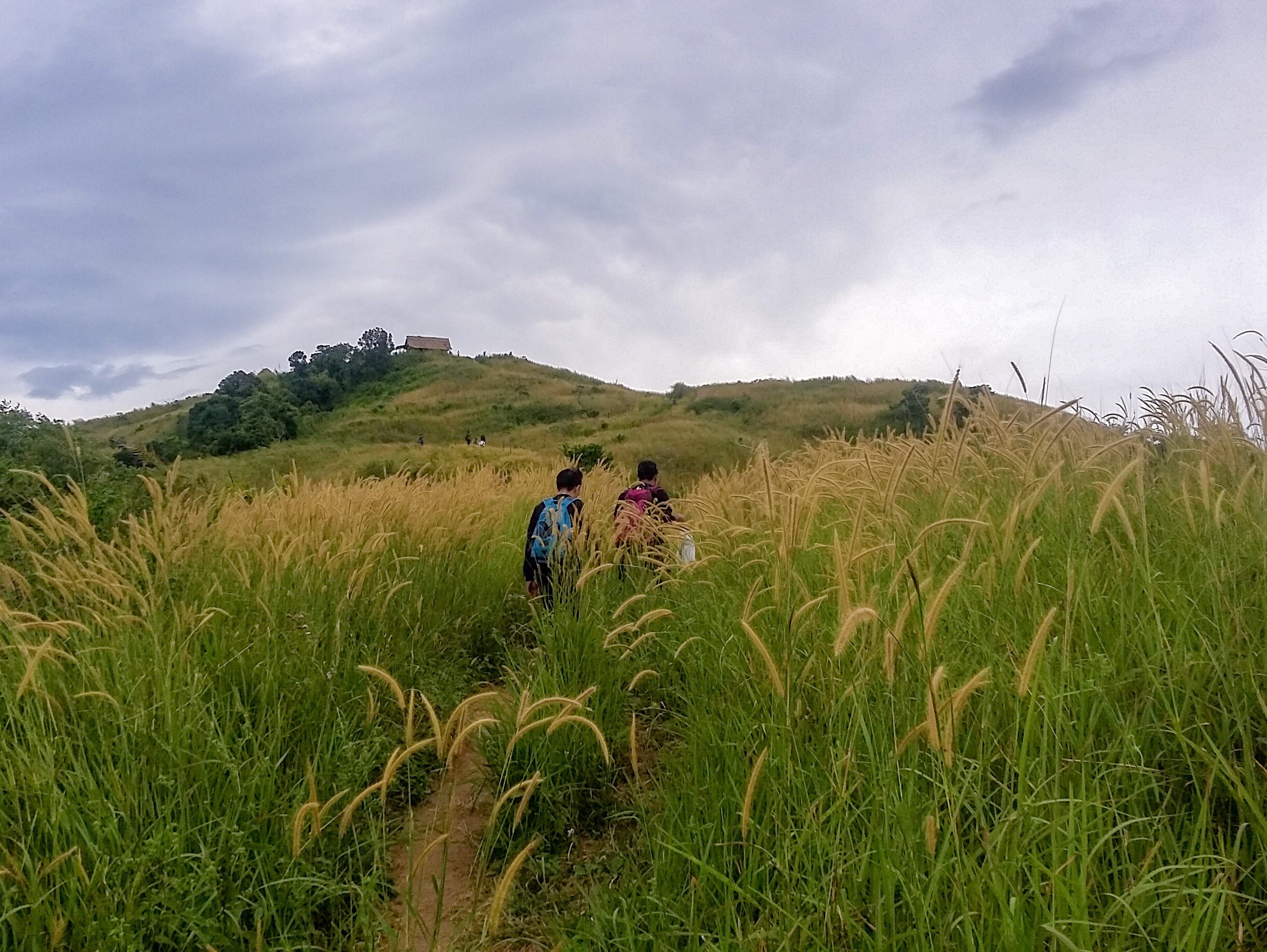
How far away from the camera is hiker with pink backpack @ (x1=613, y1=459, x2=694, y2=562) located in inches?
213

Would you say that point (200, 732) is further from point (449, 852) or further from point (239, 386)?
point (239, 386)

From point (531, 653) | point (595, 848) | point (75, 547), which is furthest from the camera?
point (75, 547)

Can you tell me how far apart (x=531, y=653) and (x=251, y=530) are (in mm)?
2446

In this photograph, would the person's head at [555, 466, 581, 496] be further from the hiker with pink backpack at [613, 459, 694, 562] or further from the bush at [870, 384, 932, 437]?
the bush at [870, 384, 932, 437]

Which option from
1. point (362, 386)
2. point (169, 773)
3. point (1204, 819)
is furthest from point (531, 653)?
point (362, 386)

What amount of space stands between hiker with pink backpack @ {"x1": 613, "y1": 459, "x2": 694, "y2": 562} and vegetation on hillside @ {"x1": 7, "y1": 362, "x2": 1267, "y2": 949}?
39.2 inches

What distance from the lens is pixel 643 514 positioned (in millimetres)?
5859

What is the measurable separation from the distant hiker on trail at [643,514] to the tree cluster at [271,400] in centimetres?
3488

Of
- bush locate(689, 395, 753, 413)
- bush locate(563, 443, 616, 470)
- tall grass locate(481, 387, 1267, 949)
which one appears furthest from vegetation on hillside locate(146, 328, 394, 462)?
tall grass locate(481, 387, 1267, 949)

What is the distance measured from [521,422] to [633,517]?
5824cm

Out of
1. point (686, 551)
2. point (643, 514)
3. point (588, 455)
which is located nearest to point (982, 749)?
point (686, 551)

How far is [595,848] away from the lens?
2914mm

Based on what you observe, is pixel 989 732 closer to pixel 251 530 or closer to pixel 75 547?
pixel 251 530

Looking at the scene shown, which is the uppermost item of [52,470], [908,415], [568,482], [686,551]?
[908,415]
